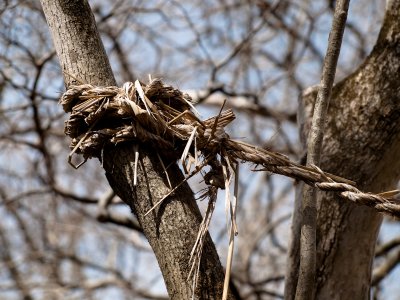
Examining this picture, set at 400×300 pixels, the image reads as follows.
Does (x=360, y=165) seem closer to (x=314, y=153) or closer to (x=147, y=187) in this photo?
(x=314, y=153)

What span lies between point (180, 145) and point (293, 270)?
1.59 ft

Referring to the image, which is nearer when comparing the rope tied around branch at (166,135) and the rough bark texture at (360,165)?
the rope tied around branch at (166,135)

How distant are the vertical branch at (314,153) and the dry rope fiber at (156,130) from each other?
9 cm

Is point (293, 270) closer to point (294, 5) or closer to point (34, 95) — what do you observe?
point (34, 95)

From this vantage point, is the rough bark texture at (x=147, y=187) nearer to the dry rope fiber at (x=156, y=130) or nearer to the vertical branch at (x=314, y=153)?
the dry rope fiber at (x=156, y=130)

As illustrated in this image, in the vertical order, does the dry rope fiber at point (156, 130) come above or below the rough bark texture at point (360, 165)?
below

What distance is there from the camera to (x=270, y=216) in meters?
6.27

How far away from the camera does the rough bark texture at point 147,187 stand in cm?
121

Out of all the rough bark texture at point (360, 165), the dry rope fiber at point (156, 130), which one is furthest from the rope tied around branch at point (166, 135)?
the rough bark texture at point (360, 165)

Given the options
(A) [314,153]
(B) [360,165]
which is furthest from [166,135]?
(B) [360,165]

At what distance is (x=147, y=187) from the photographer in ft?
4.15

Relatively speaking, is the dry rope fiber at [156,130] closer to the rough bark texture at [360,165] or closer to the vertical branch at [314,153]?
the vertical branch at [314,153]

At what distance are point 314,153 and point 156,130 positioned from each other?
1.07 ft

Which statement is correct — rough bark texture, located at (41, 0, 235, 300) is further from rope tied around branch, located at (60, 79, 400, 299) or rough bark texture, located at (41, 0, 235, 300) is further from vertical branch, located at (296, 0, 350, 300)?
vertical branch, located at (296, 0, 350, 300)
